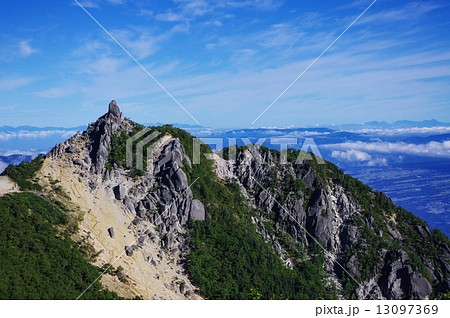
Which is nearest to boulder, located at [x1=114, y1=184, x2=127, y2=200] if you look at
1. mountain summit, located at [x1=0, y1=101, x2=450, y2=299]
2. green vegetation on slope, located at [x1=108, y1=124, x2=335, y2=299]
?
mountain summit, located at [x1=0, y1=101, x2=450, y2=299]

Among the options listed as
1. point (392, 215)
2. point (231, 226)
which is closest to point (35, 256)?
point (231, 226)

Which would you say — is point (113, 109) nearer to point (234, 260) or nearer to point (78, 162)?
point (78, 162)

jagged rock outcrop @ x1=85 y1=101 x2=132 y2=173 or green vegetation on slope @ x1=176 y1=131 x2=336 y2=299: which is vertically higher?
jagged rock outcrop @ x1=85 y1=101 x2=132 y2=173

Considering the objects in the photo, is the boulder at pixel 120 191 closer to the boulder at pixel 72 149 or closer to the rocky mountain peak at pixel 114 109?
the boulder at pixel 72 149

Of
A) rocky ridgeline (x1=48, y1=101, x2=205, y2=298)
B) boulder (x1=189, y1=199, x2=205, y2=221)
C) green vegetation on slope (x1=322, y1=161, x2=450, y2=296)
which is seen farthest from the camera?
green vegetation on slope (x1=322, y1=161, x2=450, y2=296)

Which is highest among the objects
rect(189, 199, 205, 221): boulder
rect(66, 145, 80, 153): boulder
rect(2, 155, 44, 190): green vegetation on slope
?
rect(66, 145, 80, 153): boulder

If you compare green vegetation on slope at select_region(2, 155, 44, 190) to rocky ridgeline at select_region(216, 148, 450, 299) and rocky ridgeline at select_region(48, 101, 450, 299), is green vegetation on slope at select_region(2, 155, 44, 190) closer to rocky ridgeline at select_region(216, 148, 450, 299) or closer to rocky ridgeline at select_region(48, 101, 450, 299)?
rocky ridgeline at select_region(48, 101, 450, 299)
